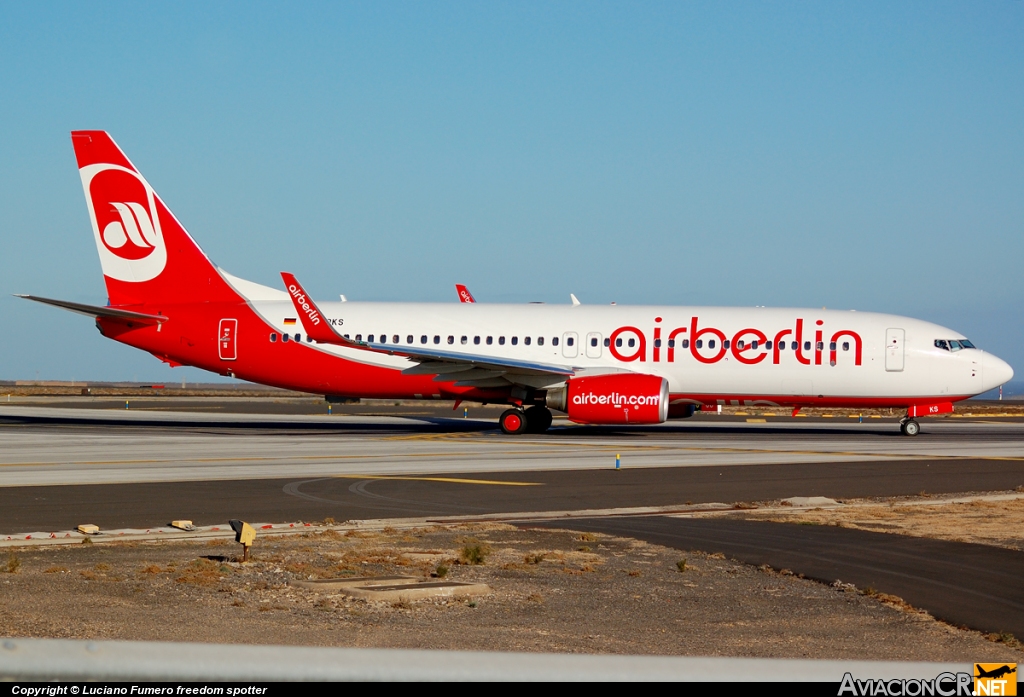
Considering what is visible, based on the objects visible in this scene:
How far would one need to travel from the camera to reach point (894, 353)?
3369 cm

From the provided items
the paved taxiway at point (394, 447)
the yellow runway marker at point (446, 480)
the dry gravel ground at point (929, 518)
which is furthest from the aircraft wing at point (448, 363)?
the dry gravel ground at point (929, 518)

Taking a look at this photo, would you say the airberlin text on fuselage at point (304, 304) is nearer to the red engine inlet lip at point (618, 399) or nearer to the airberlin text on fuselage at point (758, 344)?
the red engine inlet lip at point (618, 399)

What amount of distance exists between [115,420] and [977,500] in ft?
→ 106

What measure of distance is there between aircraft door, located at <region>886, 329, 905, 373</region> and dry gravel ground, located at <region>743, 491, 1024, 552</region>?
16.2 meters

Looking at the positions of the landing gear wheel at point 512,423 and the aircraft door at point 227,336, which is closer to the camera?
the landing gear wheel at point 512,423

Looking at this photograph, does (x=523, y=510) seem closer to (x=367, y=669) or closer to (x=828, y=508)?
(x=828, y=508)

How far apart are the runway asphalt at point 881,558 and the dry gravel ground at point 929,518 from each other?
59 centimetres

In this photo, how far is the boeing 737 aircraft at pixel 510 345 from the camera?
33500 millimetres

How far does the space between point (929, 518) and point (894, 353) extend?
1934 cm

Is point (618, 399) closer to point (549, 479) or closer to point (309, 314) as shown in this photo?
point (309, 314)

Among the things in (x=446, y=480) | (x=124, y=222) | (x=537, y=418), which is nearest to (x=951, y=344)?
(x=537, y=418)

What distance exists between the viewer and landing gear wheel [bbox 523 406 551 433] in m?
34.9

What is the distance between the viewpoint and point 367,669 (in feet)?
7.15

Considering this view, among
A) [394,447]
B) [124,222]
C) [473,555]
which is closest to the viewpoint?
[473,555]
